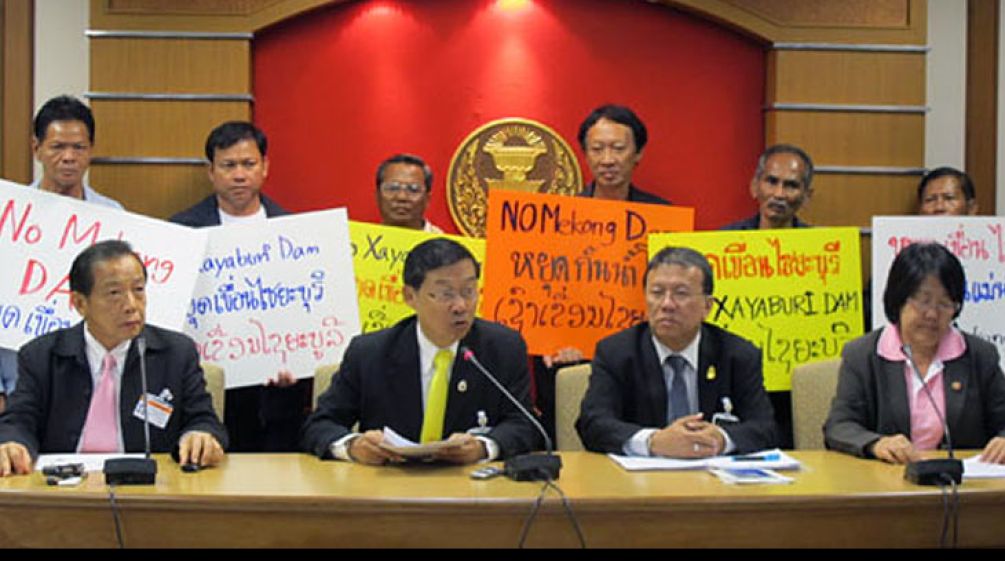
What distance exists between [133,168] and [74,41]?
2.06 ft

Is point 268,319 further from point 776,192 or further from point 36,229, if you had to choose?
point 776,192

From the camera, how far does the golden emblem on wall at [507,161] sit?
15.7ft

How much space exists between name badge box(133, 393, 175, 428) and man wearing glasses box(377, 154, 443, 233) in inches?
54.5

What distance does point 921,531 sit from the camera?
235cm

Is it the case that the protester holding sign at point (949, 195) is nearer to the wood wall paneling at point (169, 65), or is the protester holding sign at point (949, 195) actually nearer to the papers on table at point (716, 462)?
the papers on table at point (716, 462)

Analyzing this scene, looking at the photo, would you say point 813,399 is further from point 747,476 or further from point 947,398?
point 747,476

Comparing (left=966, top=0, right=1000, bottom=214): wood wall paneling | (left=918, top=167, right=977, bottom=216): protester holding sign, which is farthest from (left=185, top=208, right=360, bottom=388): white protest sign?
(left=966, top=0, right=1000, bottom=214): wood wall paneling

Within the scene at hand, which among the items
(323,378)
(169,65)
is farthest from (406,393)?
(169,65)

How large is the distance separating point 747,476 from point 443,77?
2.78 m

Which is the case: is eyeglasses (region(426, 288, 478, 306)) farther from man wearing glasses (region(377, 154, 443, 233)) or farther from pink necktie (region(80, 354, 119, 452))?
man wearing glasses (region(377, 154, 443, 233))

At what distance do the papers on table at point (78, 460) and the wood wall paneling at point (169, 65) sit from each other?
2162mm

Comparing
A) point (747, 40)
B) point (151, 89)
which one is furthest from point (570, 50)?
point (151, 89)

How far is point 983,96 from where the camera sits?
198 inches

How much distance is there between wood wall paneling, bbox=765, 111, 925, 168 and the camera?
15.7 ft
